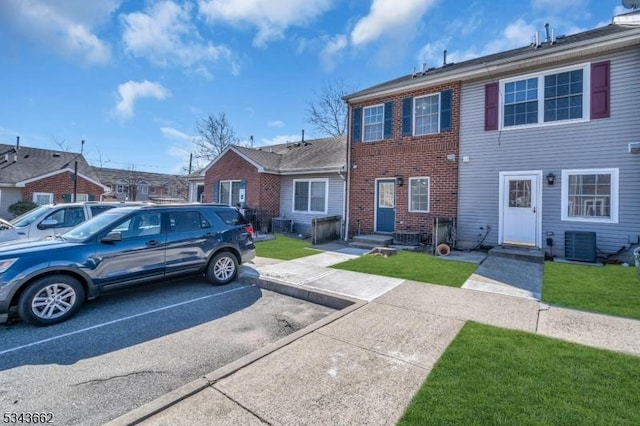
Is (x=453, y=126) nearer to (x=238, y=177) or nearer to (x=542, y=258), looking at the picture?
(x=542, y=258)

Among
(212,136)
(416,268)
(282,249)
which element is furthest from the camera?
(212,136)

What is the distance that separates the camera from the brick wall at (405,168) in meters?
10.6

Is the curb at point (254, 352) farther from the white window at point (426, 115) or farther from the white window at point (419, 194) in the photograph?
the white window at point (426, 115)

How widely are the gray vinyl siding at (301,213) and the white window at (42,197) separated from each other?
18024 mm

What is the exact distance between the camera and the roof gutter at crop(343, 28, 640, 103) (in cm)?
794

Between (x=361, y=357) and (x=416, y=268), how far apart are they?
457 cm

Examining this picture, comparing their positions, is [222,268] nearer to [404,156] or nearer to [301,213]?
[404,156]

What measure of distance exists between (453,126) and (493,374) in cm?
949

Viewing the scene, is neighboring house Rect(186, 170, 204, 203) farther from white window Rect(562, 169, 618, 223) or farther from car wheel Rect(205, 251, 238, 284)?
white window Rect(562, 169, 618, 223)

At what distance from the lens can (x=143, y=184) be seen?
4662 centimetres

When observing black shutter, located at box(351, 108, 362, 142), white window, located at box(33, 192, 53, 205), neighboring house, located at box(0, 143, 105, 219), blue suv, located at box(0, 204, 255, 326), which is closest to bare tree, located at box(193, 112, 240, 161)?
neighboring house, located at box(0, 143, 105, 219)

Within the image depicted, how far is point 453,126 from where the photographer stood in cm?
1064

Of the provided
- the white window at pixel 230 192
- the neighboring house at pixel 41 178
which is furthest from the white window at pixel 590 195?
the neighboring house at pixel 41 178

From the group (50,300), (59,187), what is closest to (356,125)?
(50,300)
